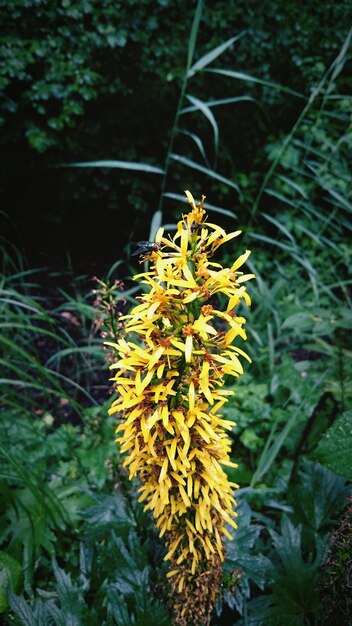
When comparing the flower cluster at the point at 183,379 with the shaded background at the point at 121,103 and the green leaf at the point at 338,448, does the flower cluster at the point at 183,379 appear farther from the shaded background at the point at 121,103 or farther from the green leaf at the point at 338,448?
the shaded background at the point at 121,103

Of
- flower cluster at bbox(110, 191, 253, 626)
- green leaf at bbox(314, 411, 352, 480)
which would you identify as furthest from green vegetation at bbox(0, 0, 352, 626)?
flower cluster at bbox(110, 191, 253, 626)

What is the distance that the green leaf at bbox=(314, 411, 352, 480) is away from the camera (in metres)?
1.29

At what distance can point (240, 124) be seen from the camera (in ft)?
13.7

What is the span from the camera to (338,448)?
1328 mm

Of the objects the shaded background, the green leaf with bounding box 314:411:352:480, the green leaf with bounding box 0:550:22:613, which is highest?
the shaded background

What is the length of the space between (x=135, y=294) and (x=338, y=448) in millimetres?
2477

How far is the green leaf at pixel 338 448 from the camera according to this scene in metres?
1.29

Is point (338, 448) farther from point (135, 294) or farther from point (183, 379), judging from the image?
point (135, 294)

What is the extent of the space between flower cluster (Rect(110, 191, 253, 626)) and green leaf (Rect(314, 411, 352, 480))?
1.16ft

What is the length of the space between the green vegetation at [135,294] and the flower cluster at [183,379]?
11.1 inches

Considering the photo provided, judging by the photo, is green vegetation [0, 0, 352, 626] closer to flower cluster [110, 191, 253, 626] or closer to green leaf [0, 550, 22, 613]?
green leaf [0, 550, 22, 613]

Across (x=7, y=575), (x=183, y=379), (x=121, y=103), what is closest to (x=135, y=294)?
(x=121, y=103)

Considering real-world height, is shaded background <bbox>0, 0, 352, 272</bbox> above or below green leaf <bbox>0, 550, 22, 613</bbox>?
above

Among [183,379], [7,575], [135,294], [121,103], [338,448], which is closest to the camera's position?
[183,379]
